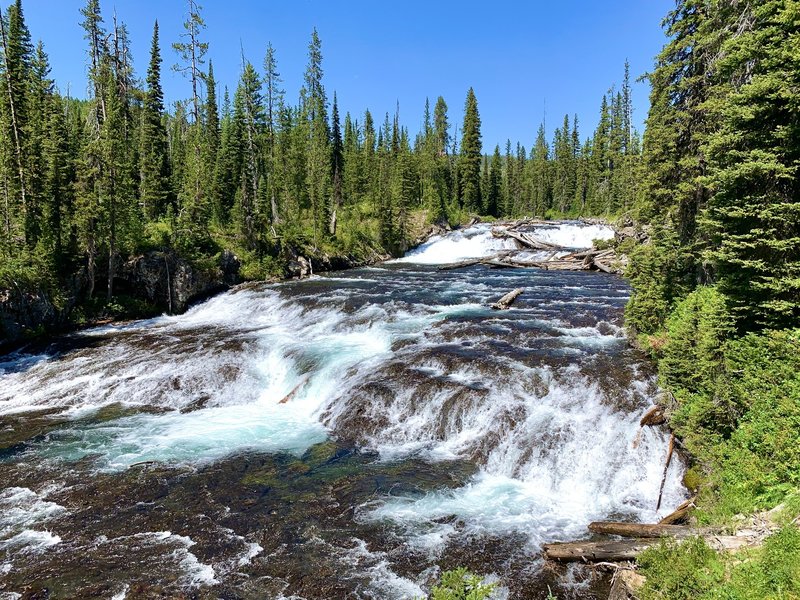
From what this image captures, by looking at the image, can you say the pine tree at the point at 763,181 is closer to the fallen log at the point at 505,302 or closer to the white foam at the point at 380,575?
the white foam at the point at 380,575

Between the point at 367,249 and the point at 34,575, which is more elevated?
the point at 367,249

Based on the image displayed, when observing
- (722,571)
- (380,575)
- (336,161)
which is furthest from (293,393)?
(336,161)

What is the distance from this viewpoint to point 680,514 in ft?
29.2

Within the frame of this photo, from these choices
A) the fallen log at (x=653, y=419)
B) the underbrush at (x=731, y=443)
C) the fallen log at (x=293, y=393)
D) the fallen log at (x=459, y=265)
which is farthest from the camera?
the fallen log at (x=459, y=265)

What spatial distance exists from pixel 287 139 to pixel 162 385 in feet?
153

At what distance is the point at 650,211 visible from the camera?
1644 centimetres

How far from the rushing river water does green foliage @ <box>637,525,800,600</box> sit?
5.26ft

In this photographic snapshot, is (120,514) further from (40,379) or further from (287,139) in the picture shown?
(287,139)

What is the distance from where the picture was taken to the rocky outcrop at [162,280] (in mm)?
28688

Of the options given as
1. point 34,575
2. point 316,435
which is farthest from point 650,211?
point 34,575

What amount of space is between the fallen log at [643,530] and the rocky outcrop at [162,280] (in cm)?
2742

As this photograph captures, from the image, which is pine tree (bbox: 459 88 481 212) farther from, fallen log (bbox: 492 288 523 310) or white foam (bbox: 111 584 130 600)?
white foam (bbox: 111 584 130 600)

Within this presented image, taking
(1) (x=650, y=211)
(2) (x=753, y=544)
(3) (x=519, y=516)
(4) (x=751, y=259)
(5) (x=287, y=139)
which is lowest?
(3) (x=519, y=516)

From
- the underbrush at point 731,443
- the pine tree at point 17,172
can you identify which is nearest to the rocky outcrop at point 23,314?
the pine tree at point 17,172
